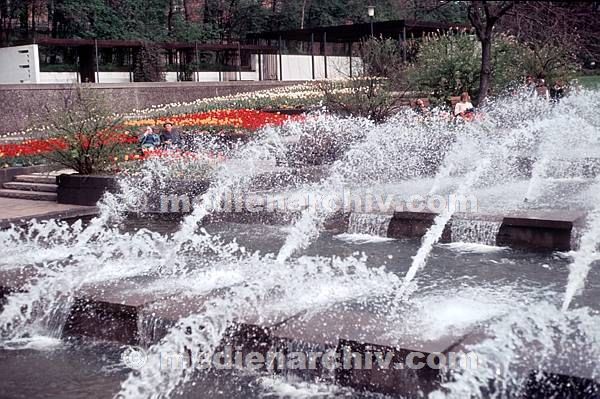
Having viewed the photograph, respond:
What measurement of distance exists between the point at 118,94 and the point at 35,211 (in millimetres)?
14525

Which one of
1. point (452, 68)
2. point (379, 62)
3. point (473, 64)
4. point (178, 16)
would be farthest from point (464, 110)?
point (178, 16)

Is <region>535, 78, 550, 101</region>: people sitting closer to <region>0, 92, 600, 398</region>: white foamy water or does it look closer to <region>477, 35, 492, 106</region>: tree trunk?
<region>477, 35, 492, 106</region>: tree trunk

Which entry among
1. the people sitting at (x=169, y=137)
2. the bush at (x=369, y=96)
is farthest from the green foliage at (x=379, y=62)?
the people sitting at (x=169, y=137)

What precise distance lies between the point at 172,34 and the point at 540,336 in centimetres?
3564

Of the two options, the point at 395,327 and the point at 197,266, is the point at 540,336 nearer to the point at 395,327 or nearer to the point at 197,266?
the point at 395,327

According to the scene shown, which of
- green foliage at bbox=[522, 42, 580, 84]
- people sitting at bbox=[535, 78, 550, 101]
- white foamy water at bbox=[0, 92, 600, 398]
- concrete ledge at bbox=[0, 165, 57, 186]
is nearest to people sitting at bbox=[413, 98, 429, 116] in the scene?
white foamy water at bbox=[0, 92, 600, 398]

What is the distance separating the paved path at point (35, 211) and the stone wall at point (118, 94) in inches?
236

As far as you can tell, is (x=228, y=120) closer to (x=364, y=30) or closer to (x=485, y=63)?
(x=485, y=63)

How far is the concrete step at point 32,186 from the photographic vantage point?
12047 millimetres

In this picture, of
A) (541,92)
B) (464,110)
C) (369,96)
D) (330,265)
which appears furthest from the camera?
(541,92)

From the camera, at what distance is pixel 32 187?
488 inches

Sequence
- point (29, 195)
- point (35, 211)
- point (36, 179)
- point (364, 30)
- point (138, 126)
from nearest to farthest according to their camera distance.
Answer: point (35, 211)
point (29, 195)
point (36, 179)
point (138, 126)
point (364, 30)

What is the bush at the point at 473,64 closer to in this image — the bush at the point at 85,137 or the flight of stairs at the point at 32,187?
the bush at the point at 85,137

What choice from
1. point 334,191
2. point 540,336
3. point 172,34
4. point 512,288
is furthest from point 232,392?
point 172,34
